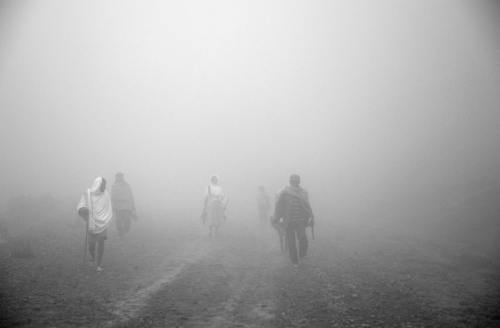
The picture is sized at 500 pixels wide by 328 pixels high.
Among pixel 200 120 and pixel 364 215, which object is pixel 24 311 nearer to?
pixel 364 215

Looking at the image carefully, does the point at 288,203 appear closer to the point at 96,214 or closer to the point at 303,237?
the point at 303,237

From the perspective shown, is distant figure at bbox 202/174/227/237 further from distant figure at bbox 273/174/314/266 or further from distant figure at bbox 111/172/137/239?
distant figure at bbox 273/174/314/266

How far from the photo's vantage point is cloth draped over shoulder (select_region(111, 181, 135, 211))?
1440 centimetres

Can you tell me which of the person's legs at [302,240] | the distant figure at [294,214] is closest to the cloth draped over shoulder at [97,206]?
the distant figure at [294,214]

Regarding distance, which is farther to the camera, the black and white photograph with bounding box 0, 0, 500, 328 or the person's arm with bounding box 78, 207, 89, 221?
the person's arm with bounding box 78, 207, 89, 221

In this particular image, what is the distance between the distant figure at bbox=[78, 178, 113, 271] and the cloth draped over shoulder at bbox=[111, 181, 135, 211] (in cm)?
541

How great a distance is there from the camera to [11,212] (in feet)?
71.4

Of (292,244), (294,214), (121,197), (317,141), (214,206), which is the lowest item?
(292,244)

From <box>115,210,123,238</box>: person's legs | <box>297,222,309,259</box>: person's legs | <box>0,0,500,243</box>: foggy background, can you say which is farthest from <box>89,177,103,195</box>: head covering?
<box>0,0,500,243</box>: foggy background

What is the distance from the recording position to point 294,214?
1002 cm

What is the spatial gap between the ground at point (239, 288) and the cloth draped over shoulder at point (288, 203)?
5.30 ft

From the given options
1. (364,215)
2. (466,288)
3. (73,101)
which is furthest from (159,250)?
(73,101)

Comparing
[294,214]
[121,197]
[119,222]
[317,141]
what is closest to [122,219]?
[119,222]

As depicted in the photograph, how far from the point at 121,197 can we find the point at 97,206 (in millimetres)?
5812
